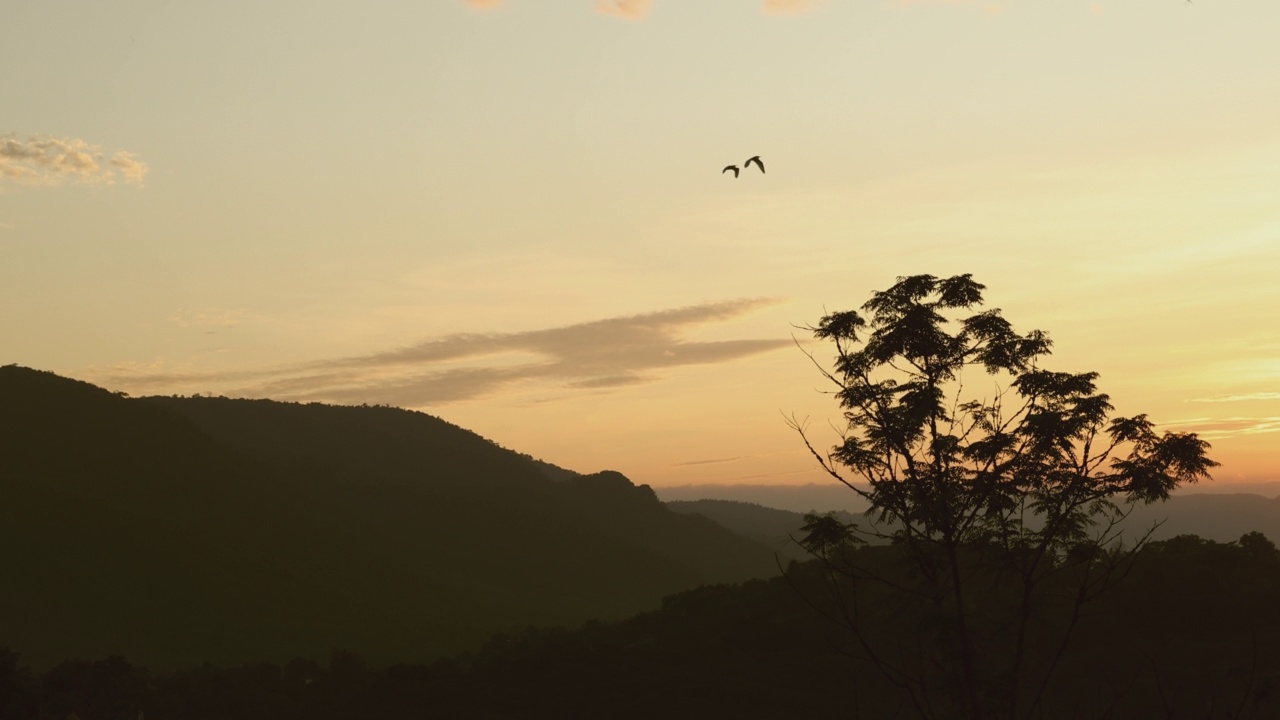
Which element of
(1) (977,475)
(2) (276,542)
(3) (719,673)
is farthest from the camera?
(2) (276,542)

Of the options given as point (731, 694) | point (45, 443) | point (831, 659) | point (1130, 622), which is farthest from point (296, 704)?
point (45, 443)

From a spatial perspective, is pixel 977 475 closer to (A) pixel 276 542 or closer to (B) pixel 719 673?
(B) pixel 719 673

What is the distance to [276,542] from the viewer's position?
133 m

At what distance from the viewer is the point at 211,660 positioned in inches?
3787

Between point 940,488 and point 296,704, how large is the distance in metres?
50.4

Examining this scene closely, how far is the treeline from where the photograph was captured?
5334cm

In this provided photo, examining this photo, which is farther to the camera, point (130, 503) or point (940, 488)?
point (130, 503)

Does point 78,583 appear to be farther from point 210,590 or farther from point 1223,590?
point 1223,590

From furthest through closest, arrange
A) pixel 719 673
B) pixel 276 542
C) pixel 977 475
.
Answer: pixel 276 542
pixel 719 673
pixel 977 475

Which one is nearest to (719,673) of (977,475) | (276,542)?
(977,475)

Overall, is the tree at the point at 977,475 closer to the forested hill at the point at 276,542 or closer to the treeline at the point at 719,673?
the treeline at the point at 719,673

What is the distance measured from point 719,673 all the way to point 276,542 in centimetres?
8657

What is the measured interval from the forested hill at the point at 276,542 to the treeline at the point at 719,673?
33.9 metres

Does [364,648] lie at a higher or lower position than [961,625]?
lower
